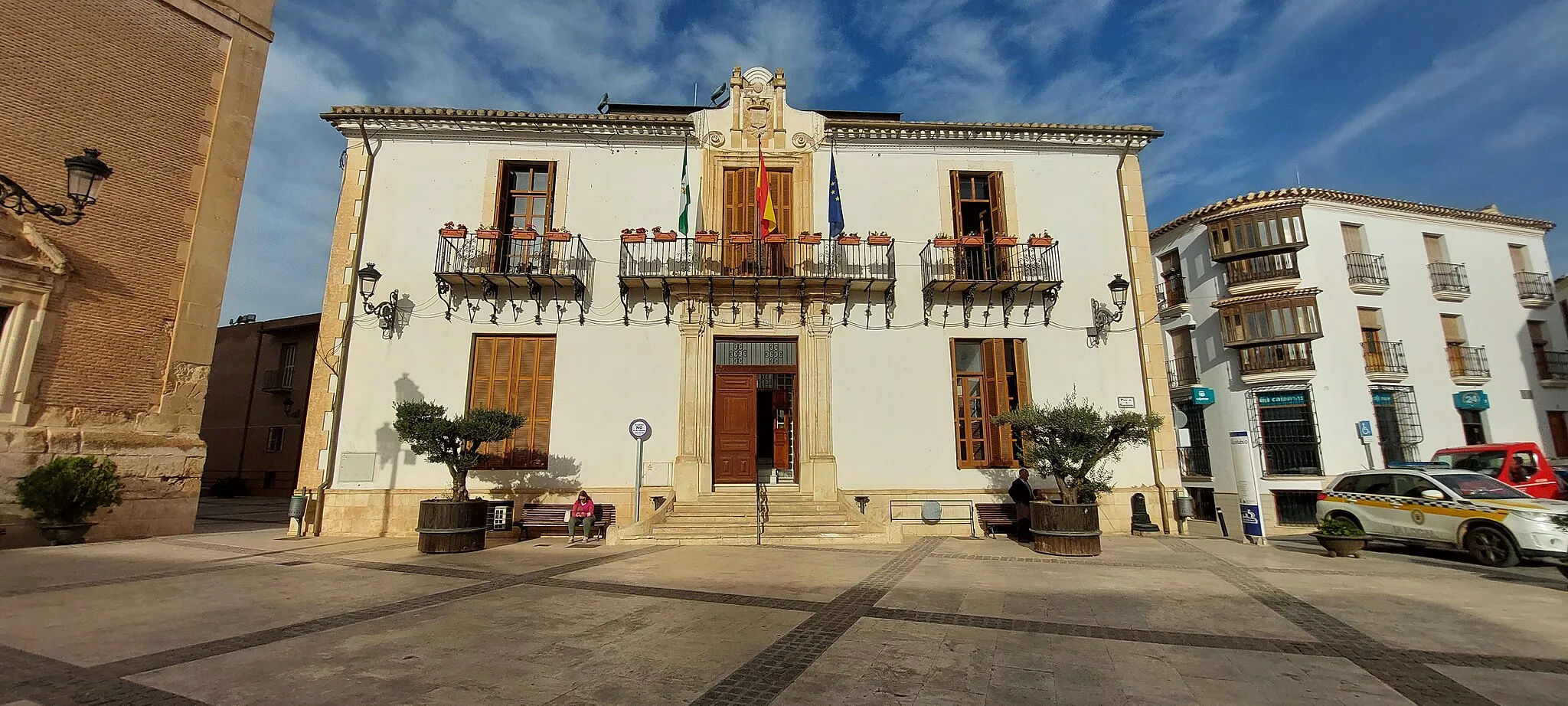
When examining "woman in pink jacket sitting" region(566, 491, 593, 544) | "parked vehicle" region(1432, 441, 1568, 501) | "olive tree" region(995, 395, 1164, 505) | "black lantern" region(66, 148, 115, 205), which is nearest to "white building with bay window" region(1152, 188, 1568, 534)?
"parked vehicle" region(1432, 441, 1568, 501)

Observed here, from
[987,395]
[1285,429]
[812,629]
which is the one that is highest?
[987,395]

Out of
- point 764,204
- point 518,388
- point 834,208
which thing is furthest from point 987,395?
point 518,388

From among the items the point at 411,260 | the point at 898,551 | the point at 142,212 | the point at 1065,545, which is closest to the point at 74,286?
the point at 142,212

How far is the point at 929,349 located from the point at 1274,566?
6.53m

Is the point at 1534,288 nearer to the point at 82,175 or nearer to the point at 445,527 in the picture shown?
the point at 445,527

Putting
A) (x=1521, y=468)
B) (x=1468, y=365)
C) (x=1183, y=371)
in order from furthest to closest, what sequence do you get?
(x=1183, y=371)
(x=1468, y=365)
(x=1521, y=468)

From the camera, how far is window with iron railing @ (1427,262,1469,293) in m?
21.4

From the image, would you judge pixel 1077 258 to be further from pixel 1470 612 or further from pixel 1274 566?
pixel 1470 612

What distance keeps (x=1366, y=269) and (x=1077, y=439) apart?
64.5 feet

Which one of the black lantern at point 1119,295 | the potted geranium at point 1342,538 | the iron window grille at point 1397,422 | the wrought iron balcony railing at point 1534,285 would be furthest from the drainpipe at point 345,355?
the wrought iron balcony railing at point 1534,285

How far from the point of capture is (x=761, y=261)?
12.9 meters

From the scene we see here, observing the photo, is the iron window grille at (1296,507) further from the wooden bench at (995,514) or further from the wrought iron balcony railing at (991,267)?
the wooden bench at (995,514)

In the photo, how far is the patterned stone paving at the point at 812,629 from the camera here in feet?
12.2

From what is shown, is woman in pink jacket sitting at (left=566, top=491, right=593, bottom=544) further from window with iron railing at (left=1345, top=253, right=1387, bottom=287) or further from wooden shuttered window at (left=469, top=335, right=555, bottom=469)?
window with iron railing at (left=1345, top=253, right=1387, bottom=287)
